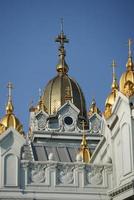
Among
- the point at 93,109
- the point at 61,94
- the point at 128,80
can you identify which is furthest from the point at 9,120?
the point at 128,80

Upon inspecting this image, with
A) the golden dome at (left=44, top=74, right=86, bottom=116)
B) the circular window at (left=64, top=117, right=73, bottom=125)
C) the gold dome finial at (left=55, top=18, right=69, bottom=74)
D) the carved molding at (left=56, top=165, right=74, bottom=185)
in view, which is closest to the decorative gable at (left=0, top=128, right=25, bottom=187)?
the carved molding at (left=56, top=165, right=74, bottom=185)

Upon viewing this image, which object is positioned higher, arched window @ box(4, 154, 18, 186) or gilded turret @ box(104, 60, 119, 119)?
gilded turret @ box(104, 60, 119, 119)

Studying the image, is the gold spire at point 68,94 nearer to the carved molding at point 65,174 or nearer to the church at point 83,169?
the church at point 83,169

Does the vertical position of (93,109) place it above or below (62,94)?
below

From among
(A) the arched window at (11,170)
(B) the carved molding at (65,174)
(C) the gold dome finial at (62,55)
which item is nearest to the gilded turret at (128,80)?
(B) the carved molding at (65,174)

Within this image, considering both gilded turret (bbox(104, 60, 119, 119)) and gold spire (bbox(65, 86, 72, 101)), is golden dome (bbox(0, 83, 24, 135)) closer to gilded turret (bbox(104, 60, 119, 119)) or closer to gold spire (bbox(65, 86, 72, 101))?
gilded turret (bbox(104, 60, 119, 119))

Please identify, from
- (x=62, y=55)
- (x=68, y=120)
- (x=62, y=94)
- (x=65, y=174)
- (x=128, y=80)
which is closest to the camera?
(x=65, y=174)

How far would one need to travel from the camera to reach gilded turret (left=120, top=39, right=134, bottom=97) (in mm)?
21609

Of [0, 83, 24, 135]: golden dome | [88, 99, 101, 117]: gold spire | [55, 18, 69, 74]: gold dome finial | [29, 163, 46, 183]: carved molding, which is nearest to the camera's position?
[29, 163, 46, 183]: carved molding

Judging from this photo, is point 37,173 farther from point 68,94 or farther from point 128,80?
point 68,94

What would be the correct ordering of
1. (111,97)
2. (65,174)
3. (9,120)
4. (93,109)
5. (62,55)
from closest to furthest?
(65,174) → (111,97) → (9,120) → (93,109) → (62,55)

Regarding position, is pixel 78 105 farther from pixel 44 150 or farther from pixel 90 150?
pixel 44 150

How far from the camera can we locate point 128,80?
22.6 meters

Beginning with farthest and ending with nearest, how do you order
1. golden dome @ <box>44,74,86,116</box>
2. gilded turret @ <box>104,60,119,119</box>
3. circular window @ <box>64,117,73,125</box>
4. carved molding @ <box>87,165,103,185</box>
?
golden dome @ <box>44,74,86,116</box>
circular window @ <box>64,117,73,125</box>
gilded turret @ <box>104,60,119,119</box>
carved molding @ <box>87,165,103,185</box>
